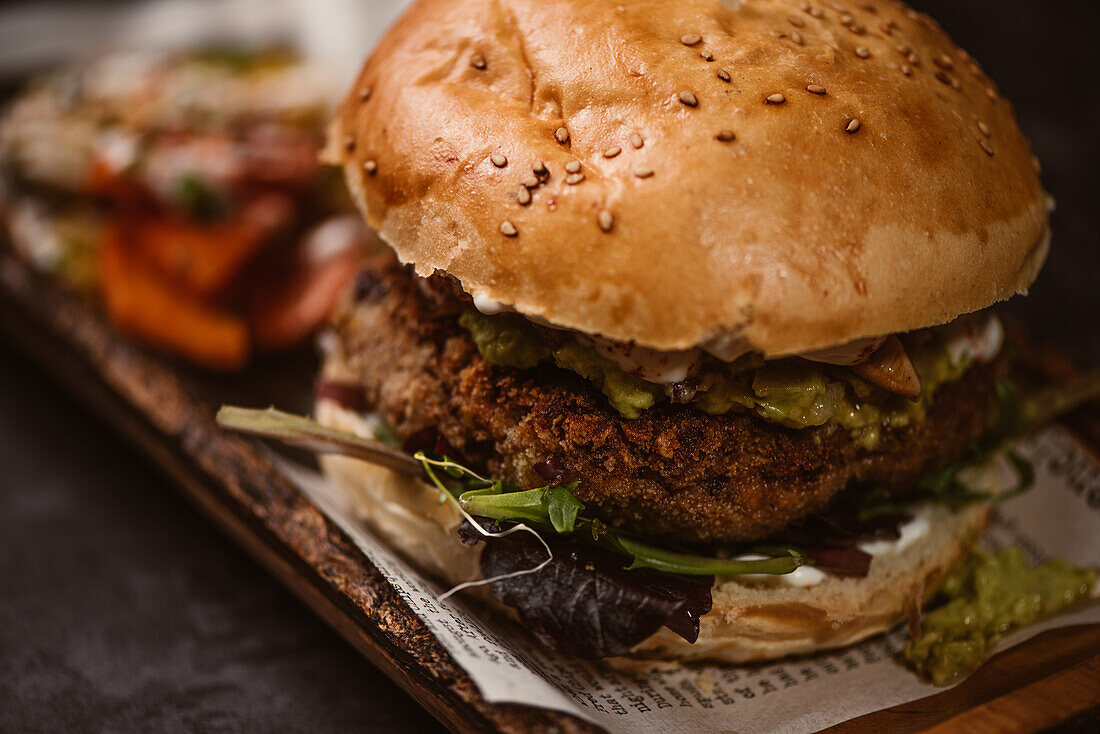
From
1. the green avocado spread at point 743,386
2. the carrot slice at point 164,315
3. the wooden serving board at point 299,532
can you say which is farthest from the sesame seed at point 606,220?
the carrot slice at point 164,315

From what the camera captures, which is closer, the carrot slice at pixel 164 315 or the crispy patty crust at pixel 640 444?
the crispy patty crust at pixel 640 444

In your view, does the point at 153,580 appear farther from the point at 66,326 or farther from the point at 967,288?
the point at 967,288

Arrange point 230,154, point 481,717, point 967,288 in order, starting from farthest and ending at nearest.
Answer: point 230,154 → point 967,288 → point 481,717

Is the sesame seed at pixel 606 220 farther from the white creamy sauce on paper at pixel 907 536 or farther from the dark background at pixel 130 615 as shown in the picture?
the dark background at pixel 130 615

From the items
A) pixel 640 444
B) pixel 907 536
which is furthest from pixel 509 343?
pixel 907 536

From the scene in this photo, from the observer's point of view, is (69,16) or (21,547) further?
(69,16)

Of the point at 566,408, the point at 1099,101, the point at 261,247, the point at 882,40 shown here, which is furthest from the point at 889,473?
the point at 1099,101
